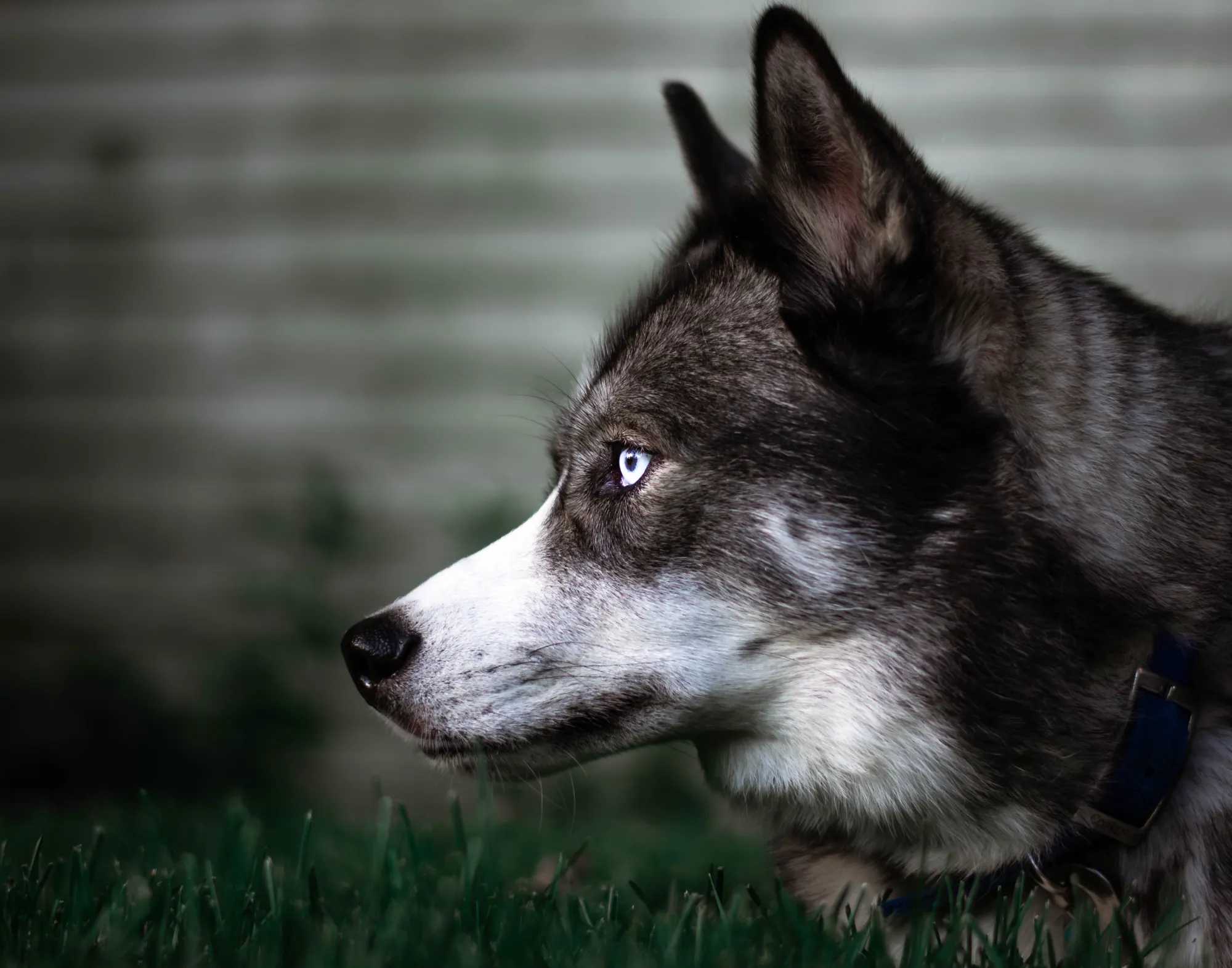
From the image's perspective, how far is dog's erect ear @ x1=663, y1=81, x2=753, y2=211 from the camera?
3041 millimetres

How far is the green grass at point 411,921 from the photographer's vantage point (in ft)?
5.75

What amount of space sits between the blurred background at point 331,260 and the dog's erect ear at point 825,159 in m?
3.34

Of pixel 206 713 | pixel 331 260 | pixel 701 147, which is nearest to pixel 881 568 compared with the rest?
pixel 701 147

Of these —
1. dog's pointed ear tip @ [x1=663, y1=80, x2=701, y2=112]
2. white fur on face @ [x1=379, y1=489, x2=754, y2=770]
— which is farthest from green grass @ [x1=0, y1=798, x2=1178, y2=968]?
dog's pointed ear tip @ [x1=663, y1=80, x2=701, y2=112]

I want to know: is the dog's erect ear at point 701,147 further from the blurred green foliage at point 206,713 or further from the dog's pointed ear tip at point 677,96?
the blurred green foliage at point 206,713

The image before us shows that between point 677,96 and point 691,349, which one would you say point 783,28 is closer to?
point 691,349

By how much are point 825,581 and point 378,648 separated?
820 mm

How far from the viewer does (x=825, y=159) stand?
222 cm

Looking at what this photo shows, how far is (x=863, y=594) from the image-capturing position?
2.15 meters

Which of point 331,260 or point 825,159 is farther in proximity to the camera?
point 331,260

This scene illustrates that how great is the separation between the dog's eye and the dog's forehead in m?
0.07

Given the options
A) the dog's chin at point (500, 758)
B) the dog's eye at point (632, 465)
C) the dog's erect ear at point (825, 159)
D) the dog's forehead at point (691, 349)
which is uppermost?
the dog's erect ear at point (825, 159)

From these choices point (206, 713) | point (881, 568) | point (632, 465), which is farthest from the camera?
point (206, 713)

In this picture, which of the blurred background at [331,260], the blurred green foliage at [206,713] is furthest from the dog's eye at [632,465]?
the blurred green foliage at [206,713]
